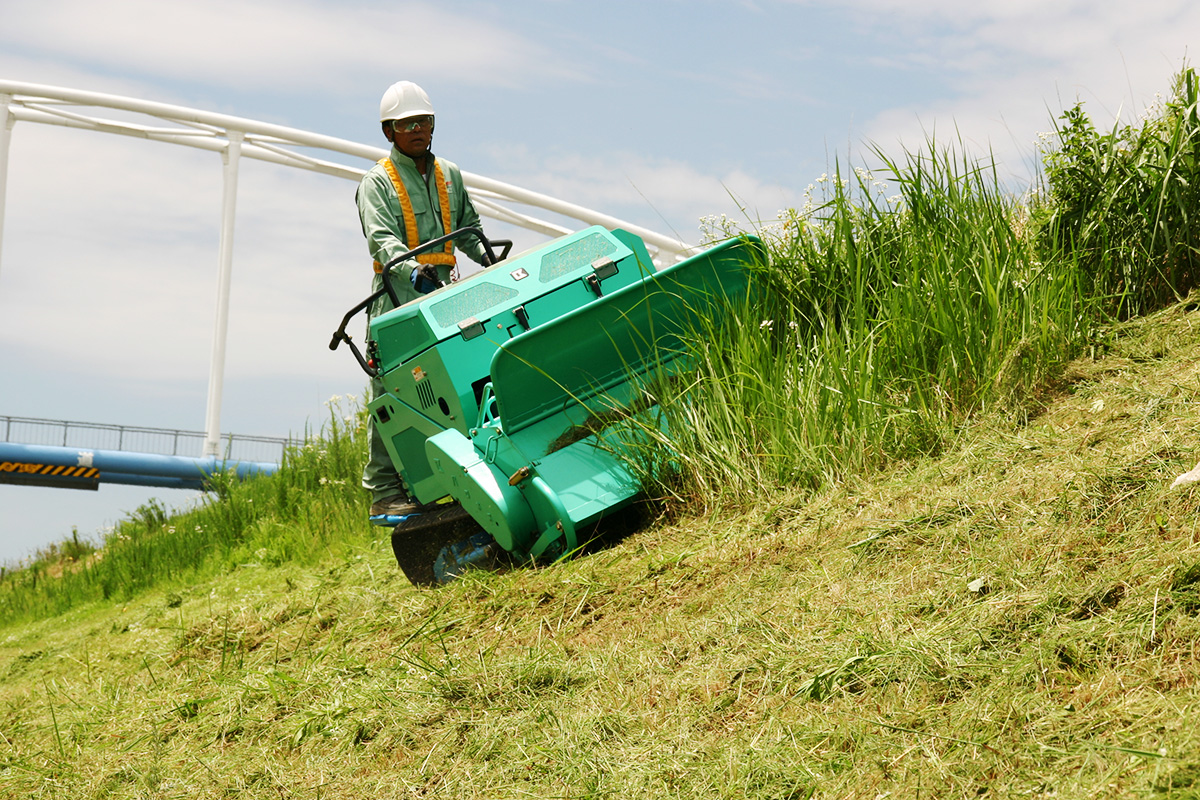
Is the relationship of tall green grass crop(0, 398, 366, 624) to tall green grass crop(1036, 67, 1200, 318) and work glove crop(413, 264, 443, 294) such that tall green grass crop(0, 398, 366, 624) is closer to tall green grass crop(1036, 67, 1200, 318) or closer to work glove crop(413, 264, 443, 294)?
work glove crop(413, 264, 443, 294)

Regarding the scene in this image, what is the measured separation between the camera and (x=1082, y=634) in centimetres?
269

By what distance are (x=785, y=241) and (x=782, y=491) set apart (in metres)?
1.71

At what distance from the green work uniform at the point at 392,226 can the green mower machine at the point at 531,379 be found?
1.58 ft

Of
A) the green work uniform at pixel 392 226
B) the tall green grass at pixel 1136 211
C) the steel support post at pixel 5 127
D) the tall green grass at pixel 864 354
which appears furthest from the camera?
the steel support post at pixel 5 127

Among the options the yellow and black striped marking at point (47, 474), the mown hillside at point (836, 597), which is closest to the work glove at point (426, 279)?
the mown hillside at point (836, 597)

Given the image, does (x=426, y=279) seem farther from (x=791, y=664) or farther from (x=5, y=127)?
(x=5, y=127)

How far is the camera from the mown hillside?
2.60m

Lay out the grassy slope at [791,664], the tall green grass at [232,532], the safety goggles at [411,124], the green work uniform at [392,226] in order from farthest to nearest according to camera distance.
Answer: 1. the tall green grass at [232,532]
2. the safety goggles at [411,124]
3. the green work uniform at [392,226]
4. the grassy slope at [791,664]

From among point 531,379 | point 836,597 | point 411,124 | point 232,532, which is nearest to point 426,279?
point 411,124

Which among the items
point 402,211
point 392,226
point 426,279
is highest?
point 402,211

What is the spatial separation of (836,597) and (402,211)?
377cm

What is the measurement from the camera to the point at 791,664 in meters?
2.99

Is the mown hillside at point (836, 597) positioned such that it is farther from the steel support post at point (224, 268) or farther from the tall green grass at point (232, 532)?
the steel support post at point (224, 268)

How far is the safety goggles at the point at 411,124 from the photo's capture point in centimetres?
602
